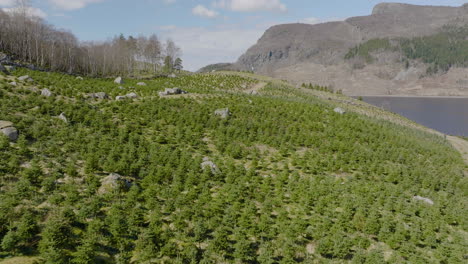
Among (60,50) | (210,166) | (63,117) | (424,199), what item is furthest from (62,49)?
(424,199)

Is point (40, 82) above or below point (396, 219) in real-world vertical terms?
above

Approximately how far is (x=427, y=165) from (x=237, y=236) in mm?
30106

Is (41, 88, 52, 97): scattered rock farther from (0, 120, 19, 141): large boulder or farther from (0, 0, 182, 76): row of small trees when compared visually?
(0, 0, 182, 76): row of small trees

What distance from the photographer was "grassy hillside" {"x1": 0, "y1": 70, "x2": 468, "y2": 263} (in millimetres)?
11500

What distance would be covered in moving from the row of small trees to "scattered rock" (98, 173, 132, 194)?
196 ft

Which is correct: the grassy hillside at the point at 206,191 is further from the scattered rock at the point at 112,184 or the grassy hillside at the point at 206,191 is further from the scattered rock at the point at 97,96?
the scattered rock at the point at 97,96

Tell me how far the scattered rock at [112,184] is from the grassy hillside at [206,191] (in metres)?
0.08

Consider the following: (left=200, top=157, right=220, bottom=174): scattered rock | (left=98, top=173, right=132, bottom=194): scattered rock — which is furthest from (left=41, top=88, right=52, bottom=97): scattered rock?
(left=200, top=157, right=220, bottom=174): scattered rock

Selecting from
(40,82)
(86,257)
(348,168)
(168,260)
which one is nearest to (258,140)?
(348,168)

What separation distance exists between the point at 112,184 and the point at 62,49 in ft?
236

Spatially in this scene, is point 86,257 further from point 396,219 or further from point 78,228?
point 396,219

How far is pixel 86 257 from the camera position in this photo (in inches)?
372

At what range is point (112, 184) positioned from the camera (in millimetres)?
15445

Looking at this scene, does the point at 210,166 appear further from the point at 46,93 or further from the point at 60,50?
the point at 60,50
